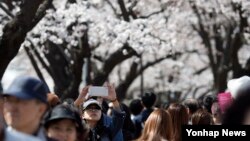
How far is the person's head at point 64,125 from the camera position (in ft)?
12.8

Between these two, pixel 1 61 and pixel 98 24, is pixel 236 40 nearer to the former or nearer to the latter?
pixel 98 24

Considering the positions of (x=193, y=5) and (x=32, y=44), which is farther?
(x=193, y=5)

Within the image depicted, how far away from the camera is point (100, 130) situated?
5.86 m

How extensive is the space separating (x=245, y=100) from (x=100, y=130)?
382cm

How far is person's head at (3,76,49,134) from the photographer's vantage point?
3.38m

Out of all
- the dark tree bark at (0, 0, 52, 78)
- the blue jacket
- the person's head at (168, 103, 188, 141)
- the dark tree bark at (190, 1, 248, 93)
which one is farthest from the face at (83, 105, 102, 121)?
the dark tree bark at (190, 1, 248, 93)

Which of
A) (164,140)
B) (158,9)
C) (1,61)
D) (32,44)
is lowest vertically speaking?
(164,140)

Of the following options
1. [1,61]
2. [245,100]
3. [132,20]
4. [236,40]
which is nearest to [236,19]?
[236,40]

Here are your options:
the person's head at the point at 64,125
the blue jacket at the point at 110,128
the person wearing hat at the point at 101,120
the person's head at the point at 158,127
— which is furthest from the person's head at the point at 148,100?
the person's head at the point at 64,125

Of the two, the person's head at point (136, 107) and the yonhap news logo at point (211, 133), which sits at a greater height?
the person's head at point (136, 107)

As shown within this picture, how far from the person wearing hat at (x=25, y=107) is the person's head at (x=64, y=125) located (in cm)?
47

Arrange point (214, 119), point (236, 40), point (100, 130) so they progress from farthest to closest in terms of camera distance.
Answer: point (236, 40)
point (214, 119)
point (100, 130)

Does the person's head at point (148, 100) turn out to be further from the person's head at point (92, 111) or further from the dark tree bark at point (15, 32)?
the person's head at point (92, 111)

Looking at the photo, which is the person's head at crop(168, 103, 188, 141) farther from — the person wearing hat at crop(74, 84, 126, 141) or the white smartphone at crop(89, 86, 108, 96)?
the white smartphone at crop(89, 86, 108, 96)
